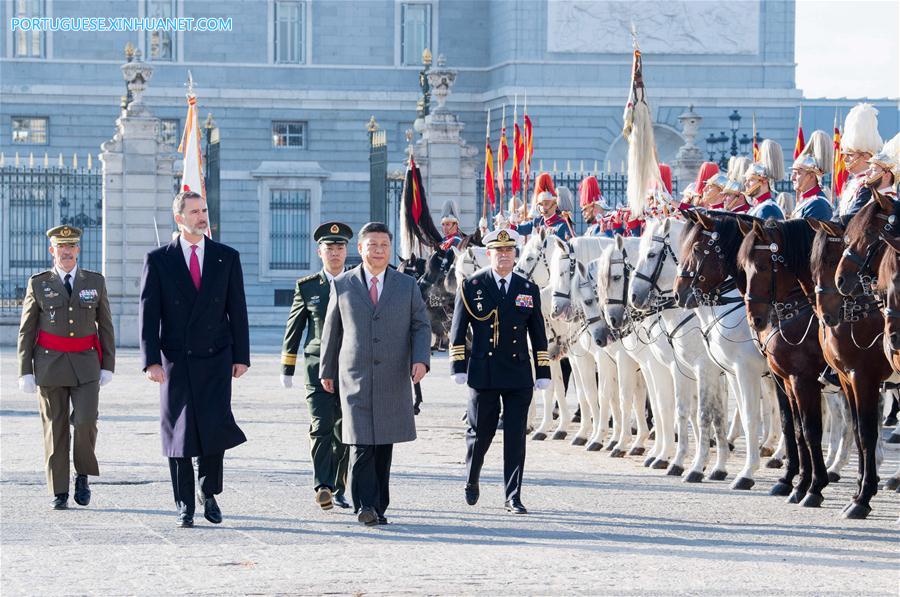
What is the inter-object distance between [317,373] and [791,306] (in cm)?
311

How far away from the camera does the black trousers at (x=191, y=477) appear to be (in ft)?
32.2

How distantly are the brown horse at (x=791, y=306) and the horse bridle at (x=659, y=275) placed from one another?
150cm

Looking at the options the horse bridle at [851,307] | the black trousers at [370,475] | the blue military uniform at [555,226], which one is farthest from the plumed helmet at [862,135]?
the blue military uniform at [555,226]

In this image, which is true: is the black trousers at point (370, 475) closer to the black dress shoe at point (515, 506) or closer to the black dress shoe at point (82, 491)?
the black dress shoe at point (515, 506)

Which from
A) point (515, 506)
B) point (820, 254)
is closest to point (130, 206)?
point (515, 506)

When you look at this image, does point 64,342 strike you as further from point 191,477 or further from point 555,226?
point 555,226

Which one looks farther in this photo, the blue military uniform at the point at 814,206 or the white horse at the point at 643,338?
the white horse at the point at 643,338

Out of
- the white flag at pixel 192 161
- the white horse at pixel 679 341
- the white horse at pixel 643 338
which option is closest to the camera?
the white horse at pixel 679 341

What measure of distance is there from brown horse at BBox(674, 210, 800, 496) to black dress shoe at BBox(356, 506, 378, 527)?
2.85 metres

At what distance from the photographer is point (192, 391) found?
9773 millimetres

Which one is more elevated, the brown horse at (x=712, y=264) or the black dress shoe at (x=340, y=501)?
the brown horse at (x=712, y=264)

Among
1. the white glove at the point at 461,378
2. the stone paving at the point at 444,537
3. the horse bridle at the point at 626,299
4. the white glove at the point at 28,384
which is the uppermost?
the horse bridle at the point at 626,299

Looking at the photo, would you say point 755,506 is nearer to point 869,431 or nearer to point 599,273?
point 869,431

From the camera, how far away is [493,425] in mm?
10805
